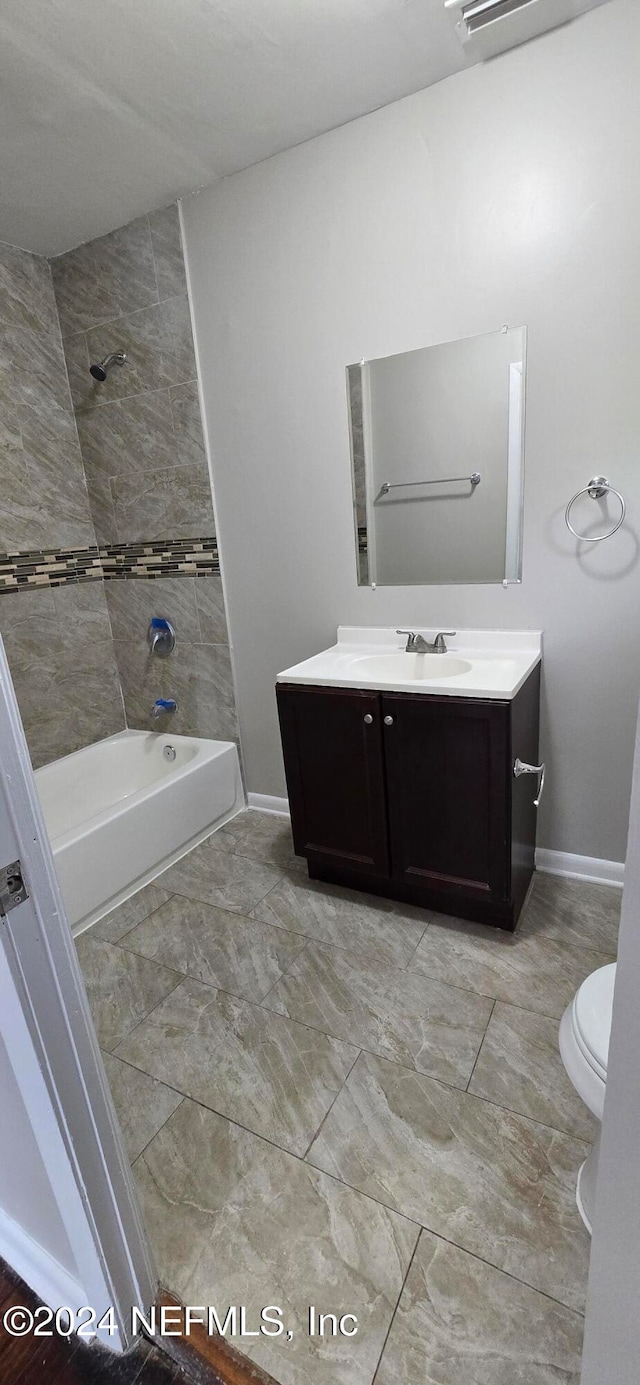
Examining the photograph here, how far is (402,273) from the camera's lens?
187 centimetres

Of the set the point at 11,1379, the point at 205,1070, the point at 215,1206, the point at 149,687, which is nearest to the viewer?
the point at 11,1379

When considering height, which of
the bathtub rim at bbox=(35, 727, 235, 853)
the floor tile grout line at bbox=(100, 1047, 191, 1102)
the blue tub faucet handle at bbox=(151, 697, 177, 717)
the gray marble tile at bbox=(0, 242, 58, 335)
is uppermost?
the gray marble tile at bbox=(0, 242, 58, 335)

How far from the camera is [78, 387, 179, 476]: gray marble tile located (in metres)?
2.45

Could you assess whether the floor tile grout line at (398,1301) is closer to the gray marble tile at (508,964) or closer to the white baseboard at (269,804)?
the gray marble tile at (508,964)

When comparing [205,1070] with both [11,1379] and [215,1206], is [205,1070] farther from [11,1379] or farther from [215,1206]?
[11,1379]

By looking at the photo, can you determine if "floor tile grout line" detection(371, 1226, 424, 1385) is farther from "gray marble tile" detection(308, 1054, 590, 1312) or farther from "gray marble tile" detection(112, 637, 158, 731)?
"gray marble tile" detection(112, 637, 158, 731)

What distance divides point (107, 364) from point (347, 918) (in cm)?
243

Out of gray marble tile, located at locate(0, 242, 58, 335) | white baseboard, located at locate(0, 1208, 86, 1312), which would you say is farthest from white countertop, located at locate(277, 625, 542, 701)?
gray marble tile, located at locate(0, 242, 58, 335)

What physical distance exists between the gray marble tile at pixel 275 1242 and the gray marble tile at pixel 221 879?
83cm

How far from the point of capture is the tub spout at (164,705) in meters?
2.83

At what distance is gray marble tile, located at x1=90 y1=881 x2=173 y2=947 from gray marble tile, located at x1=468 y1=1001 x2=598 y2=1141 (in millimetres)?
1204

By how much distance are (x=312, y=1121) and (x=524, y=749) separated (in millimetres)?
1135

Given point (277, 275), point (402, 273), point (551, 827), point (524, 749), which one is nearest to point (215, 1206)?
point (524, 749)

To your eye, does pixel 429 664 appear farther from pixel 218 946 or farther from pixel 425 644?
pixel 218 946
